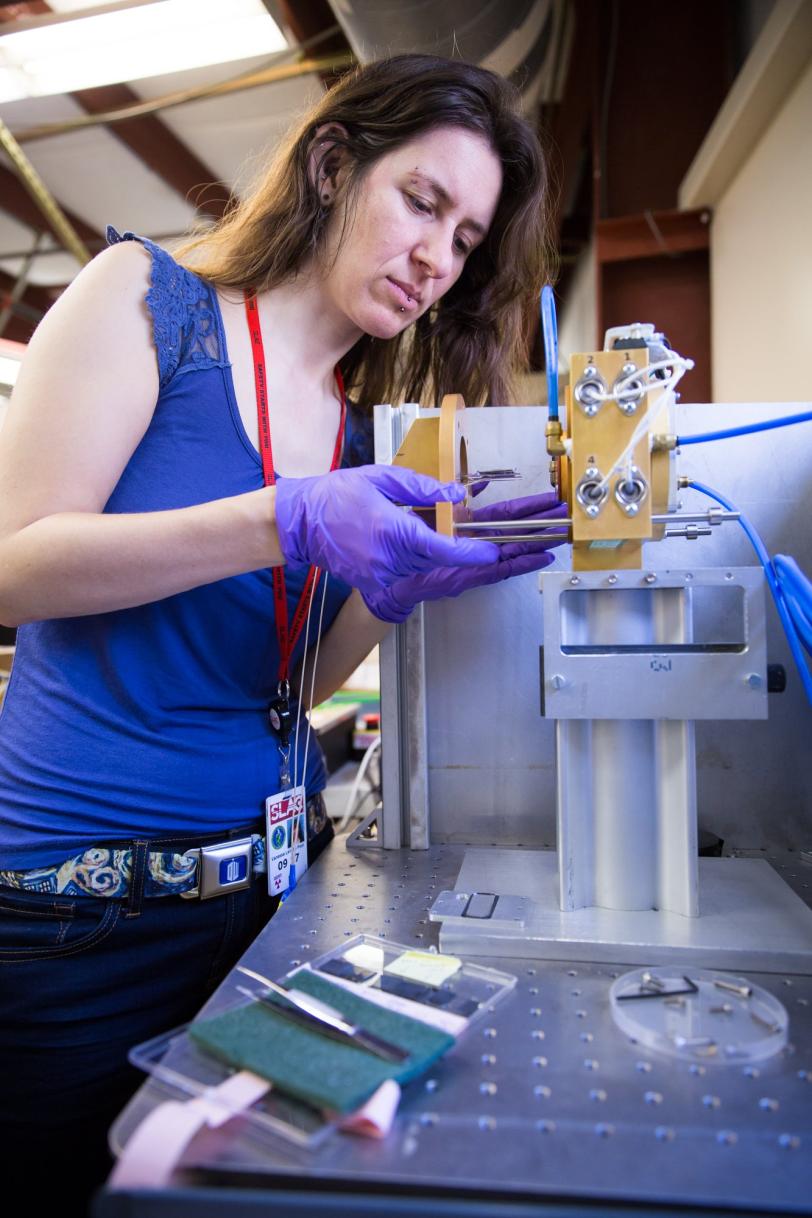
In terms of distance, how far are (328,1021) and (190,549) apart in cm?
43

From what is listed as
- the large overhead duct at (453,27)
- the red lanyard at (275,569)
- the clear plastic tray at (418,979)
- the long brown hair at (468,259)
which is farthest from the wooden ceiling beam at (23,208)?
the clear plastic tray at (418,979)

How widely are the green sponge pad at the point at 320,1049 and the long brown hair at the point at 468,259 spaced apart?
83 cm

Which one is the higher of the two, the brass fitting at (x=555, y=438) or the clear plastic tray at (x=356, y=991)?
the brass fitting at (x=555, y=438)

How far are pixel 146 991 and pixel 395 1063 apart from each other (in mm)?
428

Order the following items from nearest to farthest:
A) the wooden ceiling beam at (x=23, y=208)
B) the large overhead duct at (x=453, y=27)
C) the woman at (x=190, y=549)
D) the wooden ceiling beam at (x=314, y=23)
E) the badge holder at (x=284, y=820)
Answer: the woman at (x=190, y=549), the badge holder at (x=284, y=820), the large overhead duct at (x=453, y=27), the wooden ceiling beam at (x=314, y=23), the wooden ceiling beam at (x=23, y=208)

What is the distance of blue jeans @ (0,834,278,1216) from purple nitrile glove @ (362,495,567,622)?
40cm

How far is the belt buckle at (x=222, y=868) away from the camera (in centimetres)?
82

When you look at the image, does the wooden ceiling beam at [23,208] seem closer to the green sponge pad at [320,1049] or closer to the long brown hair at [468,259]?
the long brown hair at [468,259]

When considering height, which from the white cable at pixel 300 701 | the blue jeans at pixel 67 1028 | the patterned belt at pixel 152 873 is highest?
the white cable at pixel 300 701

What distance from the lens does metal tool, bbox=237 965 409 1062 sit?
1.60ft

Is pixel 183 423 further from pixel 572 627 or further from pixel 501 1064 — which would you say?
pixel 501 1064

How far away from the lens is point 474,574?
35.8 inches

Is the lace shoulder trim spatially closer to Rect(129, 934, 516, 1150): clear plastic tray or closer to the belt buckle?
the belt buckle

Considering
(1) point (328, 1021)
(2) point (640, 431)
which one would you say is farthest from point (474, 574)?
(1) point (328, 1021)
